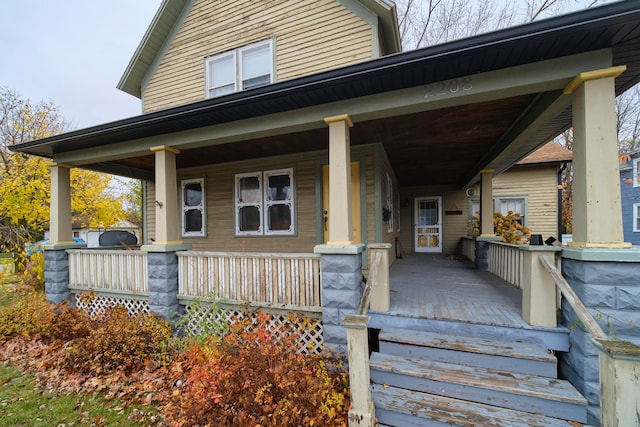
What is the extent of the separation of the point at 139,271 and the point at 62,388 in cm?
186

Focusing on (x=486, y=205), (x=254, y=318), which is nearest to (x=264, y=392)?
(x=254, y=318)

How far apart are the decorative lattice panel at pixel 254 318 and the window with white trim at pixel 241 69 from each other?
15.5ft

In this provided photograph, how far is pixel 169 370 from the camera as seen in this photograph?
12.6 feet

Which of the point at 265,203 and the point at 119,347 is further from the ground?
the point at 265,203

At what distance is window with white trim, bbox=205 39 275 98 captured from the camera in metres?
6.23

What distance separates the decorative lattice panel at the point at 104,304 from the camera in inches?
199

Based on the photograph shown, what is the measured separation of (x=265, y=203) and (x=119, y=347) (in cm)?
365

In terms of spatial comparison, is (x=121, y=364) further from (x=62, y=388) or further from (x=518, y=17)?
(x=518, y=17)

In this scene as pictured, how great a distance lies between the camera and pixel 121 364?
3941 mm

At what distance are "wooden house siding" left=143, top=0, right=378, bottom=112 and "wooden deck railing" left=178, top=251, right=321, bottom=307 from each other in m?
4.13

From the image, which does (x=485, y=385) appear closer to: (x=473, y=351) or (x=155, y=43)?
(x=473, y=351)

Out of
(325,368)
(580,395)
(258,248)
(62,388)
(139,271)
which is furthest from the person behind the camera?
(258,248)

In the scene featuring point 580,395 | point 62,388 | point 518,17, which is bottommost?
point 62,388

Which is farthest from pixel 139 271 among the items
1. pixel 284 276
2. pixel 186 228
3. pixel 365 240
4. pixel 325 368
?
pixel 365 240
